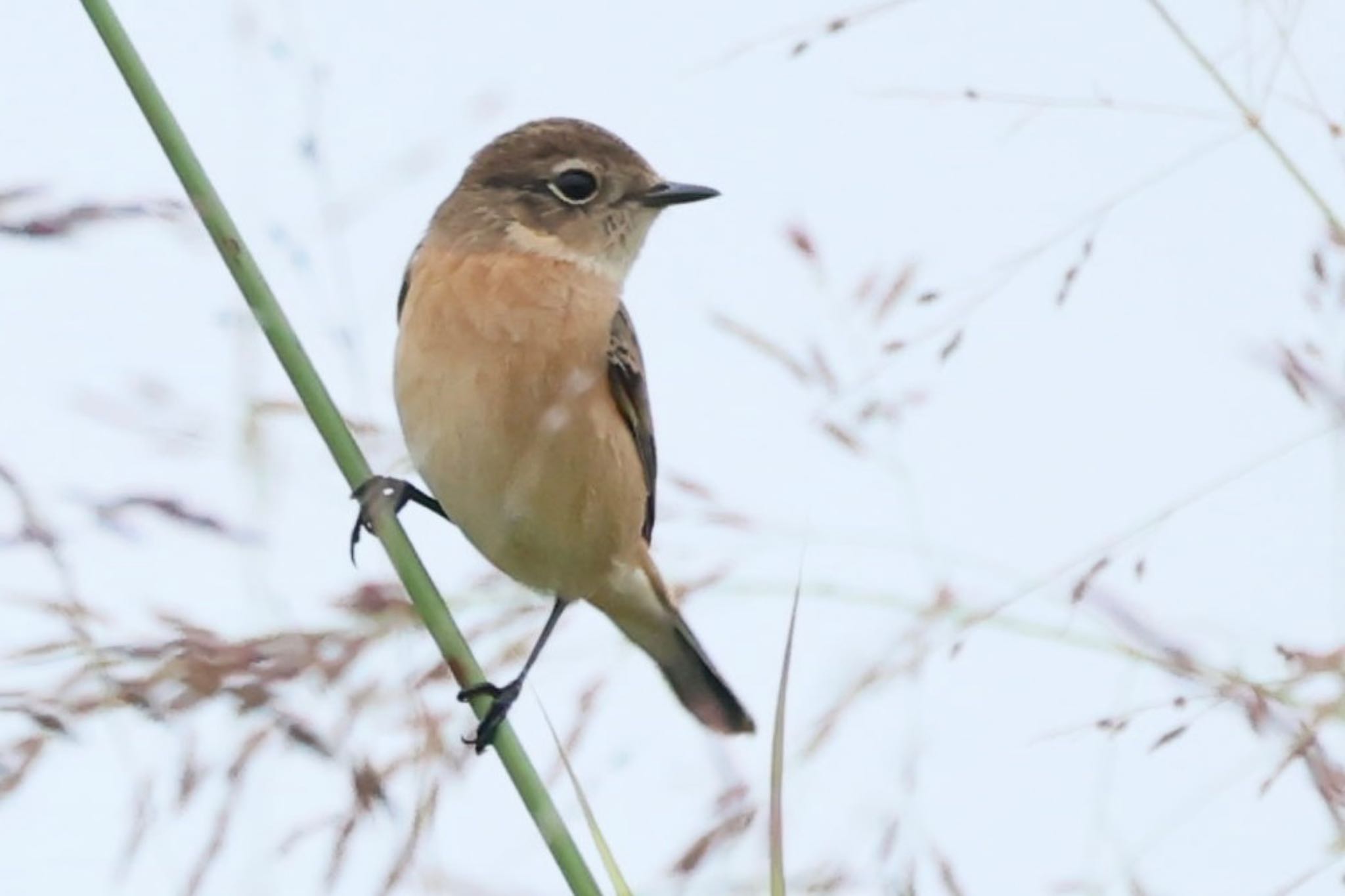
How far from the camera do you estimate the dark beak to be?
338 cm

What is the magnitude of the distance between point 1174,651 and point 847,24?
75 centimetres

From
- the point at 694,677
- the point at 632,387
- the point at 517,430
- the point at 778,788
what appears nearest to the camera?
the point at 778,788

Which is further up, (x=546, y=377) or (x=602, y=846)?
(x=546, y=377)

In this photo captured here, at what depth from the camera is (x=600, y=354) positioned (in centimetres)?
318

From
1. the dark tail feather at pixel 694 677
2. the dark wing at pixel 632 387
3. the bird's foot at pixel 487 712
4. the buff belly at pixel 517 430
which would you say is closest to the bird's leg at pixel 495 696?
the bird's foot at pixel 487 712

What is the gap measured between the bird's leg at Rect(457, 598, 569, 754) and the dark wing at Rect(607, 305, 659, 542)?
0.63 meters

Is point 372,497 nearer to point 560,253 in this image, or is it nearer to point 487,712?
point 487,712

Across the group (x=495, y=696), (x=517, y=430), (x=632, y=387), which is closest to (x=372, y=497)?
(x=495, y=696)

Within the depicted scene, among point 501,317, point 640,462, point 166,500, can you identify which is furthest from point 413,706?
point 640,462

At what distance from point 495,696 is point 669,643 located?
6.35 feet

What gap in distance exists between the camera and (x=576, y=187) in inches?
137

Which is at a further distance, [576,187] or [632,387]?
[576,187]

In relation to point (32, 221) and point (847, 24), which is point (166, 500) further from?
point (847, 24)

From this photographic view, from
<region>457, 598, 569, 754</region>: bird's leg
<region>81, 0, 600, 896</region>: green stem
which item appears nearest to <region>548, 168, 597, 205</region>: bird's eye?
<region>457, 598, 569, 754</region>: bird's leg
